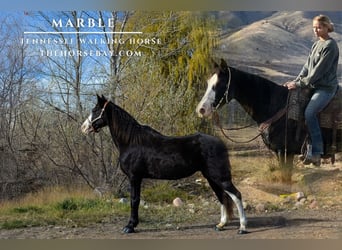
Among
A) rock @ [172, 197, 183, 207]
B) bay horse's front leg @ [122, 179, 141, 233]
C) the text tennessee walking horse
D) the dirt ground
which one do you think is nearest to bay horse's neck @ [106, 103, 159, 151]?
the text tennessee walking horse

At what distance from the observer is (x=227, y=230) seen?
15.9 feet

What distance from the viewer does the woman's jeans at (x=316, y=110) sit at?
4.85m

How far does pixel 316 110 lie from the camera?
486 centimetres

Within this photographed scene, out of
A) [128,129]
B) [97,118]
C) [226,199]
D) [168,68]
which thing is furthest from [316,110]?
[97,118]

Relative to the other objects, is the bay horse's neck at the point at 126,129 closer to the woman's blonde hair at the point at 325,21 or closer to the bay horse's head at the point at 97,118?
the bay horse's head at the point at 97,118

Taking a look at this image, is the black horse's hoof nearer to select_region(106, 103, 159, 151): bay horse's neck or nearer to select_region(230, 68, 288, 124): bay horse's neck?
select_region(106, 103, 159, 151): bay horse's neck

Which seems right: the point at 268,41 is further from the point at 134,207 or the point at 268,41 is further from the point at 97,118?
the point at 134,207

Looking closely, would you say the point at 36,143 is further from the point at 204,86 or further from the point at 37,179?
the point at 204,86

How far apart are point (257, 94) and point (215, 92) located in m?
0.41

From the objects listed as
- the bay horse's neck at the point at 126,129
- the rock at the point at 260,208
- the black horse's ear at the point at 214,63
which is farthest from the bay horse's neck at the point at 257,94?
the bay horse's neck at the point at 126,129

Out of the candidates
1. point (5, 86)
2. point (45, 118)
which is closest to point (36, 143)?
point (45, 118)

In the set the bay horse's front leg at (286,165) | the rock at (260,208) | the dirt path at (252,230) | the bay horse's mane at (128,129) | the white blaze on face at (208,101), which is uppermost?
the white blaze on face at (208,101)

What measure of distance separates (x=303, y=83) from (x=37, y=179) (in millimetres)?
2671
